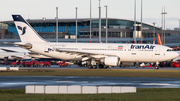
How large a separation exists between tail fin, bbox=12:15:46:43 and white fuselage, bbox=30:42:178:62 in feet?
6.89

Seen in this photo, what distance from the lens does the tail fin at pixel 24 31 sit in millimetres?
58231

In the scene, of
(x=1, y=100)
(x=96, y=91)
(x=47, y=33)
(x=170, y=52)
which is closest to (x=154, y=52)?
(x=170, y=52)

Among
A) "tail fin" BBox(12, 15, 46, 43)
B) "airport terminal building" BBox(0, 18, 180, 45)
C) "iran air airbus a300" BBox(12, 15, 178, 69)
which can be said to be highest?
"airport terminal building" BBox(0, 18, 180, 45)

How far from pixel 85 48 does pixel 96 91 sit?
35.9 m

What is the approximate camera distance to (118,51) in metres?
56.5

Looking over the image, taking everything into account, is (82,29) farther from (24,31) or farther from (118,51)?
(118,51)

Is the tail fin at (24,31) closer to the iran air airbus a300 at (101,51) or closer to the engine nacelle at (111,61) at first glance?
the iran air airbus a300 at (101,51)

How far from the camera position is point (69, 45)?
57.5 meters

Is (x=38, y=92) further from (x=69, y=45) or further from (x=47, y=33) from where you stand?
(x=47, y=33)

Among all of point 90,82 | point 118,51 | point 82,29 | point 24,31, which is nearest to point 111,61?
point 118,51

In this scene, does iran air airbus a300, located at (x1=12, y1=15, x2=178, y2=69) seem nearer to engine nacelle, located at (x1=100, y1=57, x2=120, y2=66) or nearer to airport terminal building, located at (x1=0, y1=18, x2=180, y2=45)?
engine nacelle, located at (x1=100, y1=57, x2=120, y2=66)

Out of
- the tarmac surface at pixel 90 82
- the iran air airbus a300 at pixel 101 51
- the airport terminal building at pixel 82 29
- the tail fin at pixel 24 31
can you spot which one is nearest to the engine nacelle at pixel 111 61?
the iran air airbus a300 at pixel 101 51

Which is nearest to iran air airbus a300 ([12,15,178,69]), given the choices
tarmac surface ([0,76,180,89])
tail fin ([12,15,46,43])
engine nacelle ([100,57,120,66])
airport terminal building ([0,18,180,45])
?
tail fin ([12,15,46,43])

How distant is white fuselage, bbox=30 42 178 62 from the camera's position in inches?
2199
